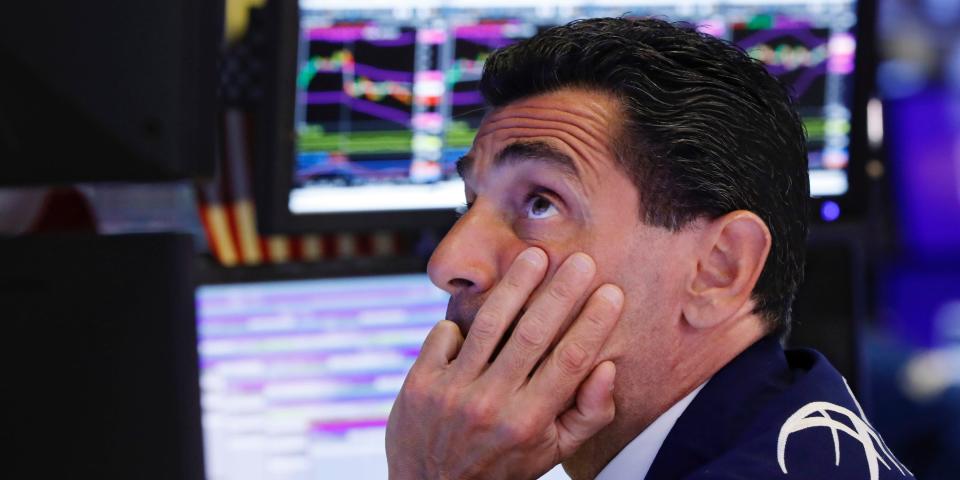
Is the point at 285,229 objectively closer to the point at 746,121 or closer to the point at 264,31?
the point at 264,31

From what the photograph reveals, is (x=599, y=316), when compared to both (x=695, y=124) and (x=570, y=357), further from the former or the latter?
(x=695, y=124)

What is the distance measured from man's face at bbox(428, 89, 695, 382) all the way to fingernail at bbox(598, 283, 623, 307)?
0.01m

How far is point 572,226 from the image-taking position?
111 centimetres

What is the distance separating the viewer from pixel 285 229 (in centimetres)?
159

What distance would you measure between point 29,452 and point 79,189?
2.34 ft

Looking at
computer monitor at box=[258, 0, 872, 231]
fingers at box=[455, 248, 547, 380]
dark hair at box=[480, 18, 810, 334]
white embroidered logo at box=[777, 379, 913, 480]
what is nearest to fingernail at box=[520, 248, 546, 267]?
fingers at box=[455, 248, 547, 380]

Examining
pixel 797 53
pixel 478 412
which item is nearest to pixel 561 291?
pixel 478 412

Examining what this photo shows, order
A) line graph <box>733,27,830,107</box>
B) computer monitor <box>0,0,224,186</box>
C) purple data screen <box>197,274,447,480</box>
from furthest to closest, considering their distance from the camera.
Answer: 1. line graph <box>733,27,830,107</box>
2. purple data screen <box>197,274,447,480</box>
3. computer monitor <box>0,0,224,186</box>

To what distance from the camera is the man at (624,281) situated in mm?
1088

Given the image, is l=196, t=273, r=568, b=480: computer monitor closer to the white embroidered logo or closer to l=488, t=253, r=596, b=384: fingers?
l=488, t=253, r=596, b=384: fingers

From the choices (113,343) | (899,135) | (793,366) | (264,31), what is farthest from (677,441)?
(899,135)

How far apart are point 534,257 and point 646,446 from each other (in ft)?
0.69

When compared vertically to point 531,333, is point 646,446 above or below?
below

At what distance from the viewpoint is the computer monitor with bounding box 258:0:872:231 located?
1.59 metres
